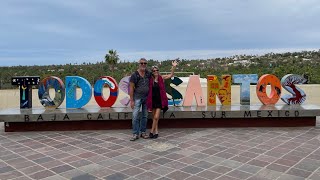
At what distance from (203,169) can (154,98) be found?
227cm

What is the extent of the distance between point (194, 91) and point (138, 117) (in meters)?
1.97

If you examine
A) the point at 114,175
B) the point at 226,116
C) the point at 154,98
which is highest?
the point at 154,98

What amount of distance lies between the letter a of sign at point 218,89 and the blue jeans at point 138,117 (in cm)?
199

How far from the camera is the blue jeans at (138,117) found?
5984 mm

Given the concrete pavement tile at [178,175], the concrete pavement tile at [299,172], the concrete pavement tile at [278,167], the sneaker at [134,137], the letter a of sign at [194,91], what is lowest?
the concrete pavement tile at [178,175]

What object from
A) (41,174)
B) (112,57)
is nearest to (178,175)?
(41,174)

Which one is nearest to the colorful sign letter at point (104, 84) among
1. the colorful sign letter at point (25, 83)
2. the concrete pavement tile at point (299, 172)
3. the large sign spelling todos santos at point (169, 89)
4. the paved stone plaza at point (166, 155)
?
the large sign spelling todos santos at point (169, 89)

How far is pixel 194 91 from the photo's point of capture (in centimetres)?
753

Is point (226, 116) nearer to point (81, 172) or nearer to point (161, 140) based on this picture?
point (161, 140)

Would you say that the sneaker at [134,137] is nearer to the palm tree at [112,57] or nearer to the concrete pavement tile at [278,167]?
the concrete pavement tile at [278,167]

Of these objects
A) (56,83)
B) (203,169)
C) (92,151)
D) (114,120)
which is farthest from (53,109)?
(203,169)

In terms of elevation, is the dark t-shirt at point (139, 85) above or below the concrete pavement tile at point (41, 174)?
above

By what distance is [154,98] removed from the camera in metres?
6.20

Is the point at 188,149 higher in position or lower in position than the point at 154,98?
lower
